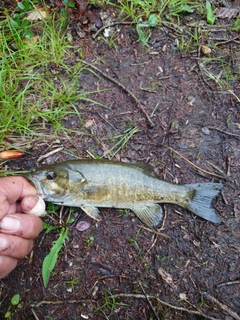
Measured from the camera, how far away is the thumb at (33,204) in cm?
342

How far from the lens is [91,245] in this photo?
13.1 feet

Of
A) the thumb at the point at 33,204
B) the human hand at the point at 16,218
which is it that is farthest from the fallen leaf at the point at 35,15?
the thumb at the point at 33,204

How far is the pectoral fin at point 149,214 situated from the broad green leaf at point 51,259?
2.87 ft

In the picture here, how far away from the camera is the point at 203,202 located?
3.89m

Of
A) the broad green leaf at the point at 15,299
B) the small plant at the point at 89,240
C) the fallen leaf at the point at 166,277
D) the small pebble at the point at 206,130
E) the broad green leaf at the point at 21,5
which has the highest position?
the broad green leaf at the point at 21,5

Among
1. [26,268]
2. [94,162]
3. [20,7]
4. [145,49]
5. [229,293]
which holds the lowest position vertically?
[229,293]

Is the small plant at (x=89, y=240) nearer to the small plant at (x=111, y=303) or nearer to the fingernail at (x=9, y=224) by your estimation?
the small plant at (x=111, y=303)

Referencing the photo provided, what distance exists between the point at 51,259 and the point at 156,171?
1.62m

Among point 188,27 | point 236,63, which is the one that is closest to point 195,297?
point 236,63

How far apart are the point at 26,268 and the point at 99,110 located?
2158 millimetres

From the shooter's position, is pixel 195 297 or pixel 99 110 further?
pixel 99 110

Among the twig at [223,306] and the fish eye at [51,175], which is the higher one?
the fish eye at [51,175]

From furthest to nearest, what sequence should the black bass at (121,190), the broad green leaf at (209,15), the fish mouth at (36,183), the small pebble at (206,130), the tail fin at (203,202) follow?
1. the broad green leaf at (209,15)
2. the small pebble at (206,130)
3. the tail fin at (203,202)
4. the black bass at (121,190)
5. the fish mouth at (36,183)

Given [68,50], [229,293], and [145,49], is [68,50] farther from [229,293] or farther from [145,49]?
[229,293]
